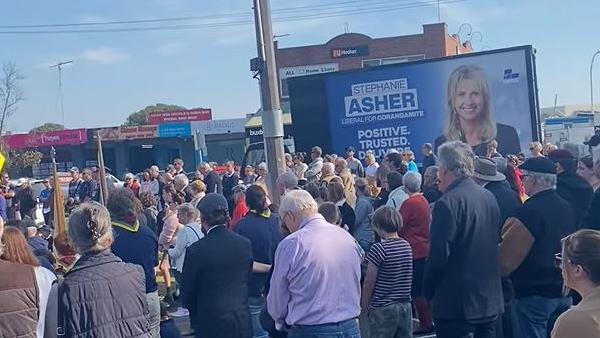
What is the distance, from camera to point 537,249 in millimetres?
5527

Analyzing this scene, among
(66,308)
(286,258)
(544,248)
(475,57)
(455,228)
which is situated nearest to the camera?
(66,308)

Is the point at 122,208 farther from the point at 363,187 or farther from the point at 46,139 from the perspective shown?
the point at 46,139

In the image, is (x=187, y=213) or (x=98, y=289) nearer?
(x=98, y=289)

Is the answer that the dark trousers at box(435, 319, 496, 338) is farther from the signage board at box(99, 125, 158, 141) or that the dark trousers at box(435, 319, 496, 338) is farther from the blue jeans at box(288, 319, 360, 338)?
the signage board at box(99, 125, 158, 141)

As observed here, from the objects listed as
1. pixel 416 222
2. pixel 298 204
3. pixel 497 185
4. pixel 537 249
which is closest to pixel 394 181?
pixel 416 222

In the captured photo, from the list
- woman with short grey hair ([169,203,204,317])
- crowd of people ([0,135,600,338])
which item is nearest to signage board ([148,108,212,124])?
woman with short grey hair ([169,203,204,317])

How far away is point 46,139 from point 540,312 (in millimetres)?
50028

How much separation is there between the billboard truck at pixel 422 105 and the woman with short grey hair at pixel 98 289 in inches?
488

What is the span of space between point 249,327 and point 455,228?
1793 millimetres

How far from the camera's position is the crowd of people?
4.29 metres

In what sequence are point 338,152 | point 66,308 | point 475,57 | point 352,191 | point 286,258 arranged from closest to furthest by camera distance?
point 66,308 < point 286,258 < point 352,191 < point 475,57 < point 338,152

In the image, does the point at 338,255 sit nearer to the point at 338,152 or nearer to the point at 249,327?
the point at 249,327

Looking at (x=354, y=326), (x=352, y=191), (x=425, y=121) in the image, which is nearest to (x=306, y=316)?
(x=354, y=326)

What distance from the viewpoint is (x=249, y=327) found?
18.9ft
